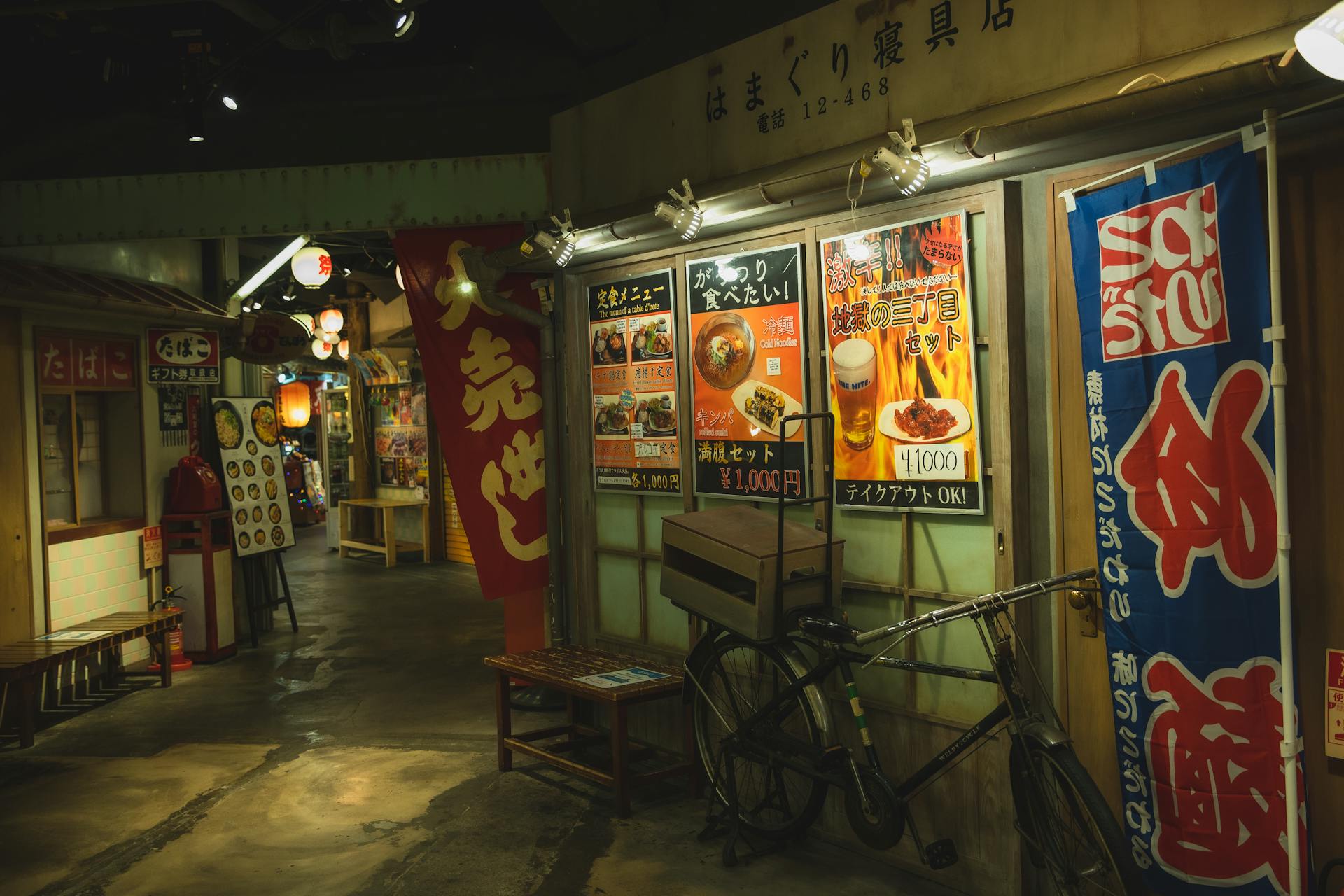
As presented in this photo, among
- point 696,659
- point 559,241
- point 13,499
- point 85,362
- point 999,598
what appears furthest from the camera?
point 85,362

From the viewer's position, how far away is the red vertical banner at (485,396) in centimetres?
779

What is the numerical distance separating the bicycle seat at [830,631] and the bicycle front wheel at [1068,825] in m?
0.87

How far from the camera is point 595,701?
6684mm

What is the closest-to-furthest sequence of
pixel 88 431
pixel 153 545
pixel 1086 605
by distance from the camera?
pixel 1086 605 < pixel 88 431 < pixel 153 545

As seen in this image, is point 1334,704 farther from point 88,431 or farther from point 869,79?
point 88,431

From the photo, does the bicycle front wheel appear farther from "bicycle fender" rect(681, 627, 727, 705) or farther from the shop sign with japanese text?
the shop sign with japanese text

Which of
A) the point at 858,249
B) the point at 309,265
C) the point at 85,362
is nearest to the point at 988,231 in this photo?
the point at 858,249

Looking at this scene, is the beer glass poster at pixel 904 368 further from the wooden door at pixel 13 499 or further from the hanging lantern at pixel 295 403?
the hanging lantern at pixel 295 403

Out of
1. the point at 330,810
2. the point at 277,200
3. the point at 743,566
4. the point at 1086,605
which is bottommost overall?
the point at 330,810

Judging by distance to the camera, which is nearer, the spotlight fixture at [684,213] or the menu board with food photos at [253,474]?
the spotlight fixture at [684,213]

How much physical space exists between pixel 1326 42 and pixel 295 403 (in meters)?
19.0

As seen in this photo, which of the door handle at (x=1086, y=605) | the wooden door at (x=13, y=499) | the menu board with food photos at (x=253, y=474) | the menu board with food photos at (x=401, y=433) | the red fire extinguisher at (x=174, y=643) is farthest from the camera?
the menu board with food photos at (x=401, y=433)

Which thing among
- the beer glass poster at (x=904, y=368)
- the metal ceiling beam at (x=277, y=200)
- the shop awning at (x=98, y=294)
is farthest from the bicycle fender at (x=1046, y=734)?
the shop awning at (x=98, y=294)

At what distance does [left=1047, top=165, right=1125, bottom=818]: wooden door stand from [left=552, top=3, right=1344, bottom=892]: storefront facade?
1 centimetres
